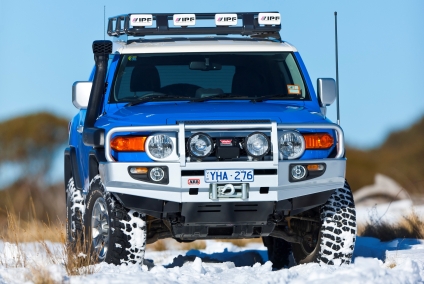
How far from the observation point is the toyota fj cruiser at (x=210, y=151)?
7.10m

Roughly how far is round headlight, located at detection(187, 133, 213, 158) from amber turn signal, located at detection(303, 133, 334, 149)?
740 millimetres

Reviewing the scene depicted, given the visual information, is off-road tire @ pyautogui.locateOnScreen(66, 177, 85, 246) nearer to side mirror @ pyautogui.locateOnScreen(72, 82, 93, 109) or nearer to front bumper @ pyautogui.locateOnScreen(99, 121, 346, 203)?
side mirror @ pyautogui.locateOnScreen(72, 82, 93, 109)

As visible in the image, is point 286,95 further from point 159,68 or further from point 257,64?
point 159,68

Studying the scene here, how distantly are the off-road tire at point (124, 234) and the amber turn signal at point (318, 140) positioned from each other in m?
1.33

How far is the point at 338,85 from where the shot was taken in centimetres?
877

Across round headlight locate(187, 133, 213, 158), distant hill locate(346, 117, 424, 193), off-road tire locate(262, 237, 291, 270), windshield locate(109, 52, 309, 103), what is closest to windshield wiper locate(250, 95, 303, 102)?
→ windshield locate(109, 52, 309, 103)

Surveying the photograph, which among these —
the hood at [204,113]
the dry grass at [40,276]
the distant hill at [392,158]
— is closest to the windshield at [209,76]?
the hood at [204,113]

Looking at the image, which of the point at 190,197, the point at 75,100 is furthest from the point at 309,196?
the point at 75,100

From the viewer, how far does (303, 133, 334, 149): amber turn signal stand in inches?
288

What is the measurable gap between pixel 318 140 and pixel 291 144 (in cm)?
22

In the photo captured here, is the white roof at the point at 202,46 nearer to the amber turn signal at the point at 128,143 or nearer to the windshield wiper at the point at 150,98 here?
the windshield wiper at the point at 150,98

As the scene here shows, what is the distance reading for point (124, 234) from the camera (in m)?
7.28

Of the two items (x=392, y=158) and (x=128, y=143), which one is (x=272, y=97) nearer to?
(x=128, y=143)

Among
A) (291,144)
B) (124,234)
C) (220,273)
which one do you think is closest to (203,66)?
(291,144)
